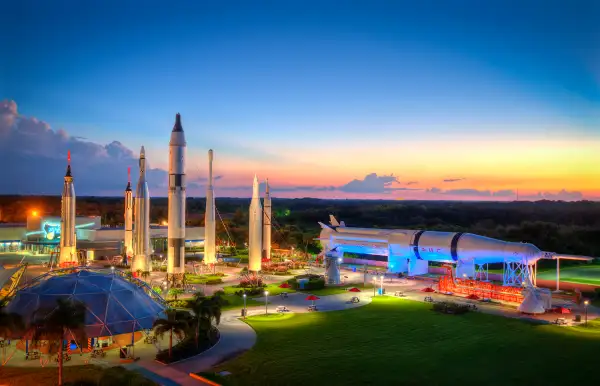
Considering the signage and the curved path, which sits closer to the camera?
the curved path

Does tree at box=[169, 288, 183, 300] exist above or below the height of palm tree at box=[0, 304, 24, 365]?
below

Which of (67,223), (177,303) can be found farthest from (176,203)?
(67,223)

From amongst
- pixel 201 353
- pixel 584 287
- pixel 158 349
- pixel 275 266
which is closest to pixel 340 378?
pixel 201 353

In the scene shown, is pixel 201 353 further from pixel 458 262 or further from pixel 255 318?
pixel 458 262

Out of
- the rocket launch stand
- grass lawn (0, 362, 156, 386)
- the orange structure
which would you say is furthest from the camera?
the rocket launch stand

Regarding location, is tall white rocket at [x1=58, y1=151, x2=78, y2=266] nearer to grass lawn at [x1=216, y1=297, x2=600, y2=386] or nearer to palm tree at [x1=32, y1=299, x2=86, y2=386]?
grass lawn at [x1=216, y1=297, x2=600, y2=386]

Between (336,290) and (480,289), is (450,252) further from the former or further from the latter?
(336,290)

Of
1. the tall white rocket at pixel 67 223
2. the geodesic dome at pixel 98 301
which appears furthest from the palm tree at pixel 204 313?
the tall white rocket at pixel 67 223

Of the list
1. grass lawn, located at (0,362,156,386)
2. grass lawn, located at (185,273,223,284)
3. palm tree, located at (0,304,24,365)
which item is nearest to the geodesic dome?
palm tree, located at (0,304,24,365)

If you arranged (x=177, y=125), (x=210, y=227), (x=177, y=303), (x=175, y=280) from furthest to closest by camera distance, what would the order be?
(x=210, y=227)
(x=177, y=125)
(x=175, y=280)
(x=177, y=303)
